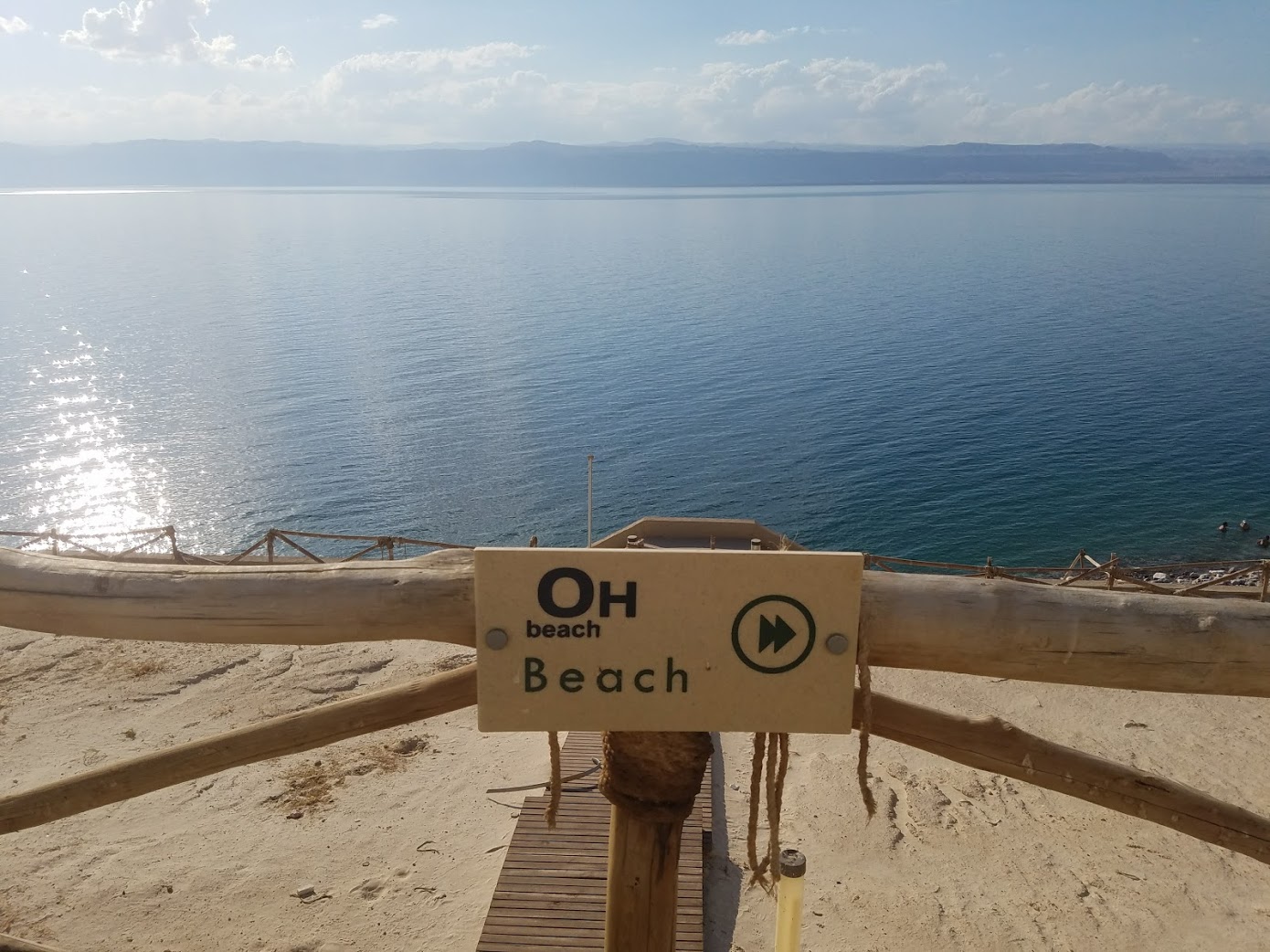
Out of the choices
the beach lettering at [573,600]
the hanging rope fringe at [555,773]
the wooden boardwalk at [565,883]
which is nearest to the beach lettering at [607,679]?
the beach lettering at [573,600]

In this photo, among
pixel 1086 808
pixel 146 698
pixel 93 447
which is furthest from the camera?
pixel 93 447

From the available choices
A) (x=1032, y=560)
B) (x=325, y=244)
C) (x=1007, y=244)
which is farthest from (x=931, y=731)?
(x=325, y=244)

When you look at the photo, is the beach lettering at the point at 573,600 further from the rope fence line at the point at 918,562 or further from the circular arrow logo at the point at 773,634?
the rope fence line at the point at 918,562

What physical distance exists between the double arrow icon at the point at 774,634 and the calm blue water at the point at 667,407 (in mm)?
37829

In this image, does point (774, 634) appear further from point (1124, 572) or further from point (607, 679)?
point (1124, 572)

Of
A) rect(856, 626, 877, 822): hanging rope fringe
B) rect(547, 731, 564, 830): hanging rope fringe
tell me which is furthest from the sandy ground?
rect(856, 626, 877, 822): hanging rope fringe

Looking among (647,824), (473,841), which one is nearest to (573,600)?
(647,824)

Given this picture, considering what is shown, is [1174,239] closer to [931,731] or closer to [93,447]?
[93,447]

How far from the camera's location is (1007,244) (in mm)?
152000

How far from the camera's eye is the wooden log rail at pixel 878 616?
3.05 meters

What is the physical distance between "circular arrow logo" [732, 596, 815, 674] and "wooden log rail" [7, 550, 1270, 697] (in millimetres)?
223

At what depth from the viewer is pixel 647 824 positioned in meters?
3.63

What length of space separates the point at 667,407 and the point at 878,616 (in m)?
56.6

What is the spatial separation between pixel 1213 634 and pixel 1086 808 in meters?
10.6
